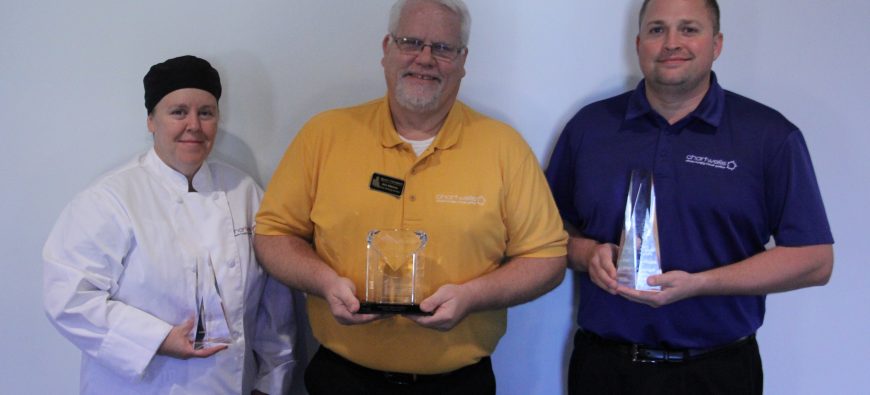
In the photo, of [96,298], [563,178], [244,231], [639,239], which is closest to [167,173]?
[244,231]

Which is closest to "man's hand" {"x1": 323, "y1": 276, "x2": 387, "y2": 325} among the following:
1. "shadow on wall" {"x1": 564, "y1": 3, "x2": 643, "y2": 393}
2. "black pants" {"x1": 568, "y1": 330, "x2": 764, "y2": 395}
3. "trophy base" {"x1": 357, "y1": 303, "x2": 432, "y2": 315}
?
"trophy base" {"x1": 357, "y1": 303, "x2": 432, "y2": 315}

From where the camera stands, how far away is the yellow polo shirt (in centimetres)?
183

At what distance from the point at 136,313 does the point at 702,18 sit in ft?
5.64

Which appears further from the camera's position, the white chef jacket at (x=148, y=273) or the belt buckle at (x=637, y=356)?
the belt buckle at (x=637, y=356)

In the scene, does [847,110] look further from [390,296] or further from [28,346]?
[28,346]

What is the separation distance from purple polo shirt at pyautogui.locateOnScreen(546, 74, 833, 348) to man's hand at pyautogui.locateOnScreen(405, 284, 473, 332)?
50 centimetres

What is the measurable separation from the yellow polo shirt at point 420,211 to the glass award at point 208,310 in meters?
0.19

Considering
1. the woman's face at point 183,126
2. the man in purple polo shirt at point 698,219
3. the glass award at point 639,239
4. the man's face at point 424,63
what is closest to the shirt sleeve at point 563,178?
the man in purple polo shirt at point 698,219

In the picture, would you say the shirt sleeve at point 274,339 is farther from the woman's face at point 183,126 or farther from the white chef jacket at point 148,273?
the woman's face at point 183,126

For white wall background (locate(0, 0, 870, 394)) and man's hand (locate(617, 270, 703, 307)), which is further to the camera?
white wall background (locate(0, 0, 870, 394))

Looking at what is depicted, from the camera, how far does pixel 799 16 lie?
7.31 feet

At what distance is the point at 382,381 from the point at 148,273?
702 millimetres

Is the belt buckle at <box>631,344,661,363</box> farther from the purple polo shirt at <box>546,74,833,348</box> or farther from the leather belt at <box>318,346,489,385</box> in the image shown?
the leather belt at <box>318,346,489,385</box>

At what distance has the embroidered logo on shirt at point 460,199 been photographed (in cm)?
183
